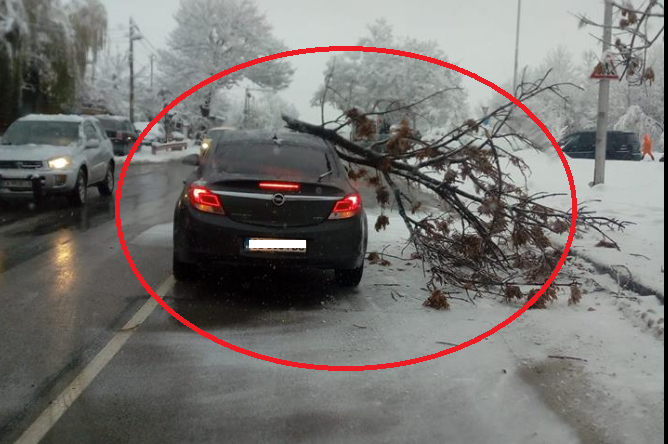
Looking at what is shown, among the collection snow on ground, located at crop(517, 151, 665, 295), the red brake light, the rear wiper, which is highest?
the rear wiper

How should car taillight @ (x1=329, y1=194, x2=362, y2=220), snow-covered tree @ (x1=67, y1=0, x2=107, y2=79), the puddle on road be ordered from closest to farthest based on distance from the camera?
car taillight @ (x1=329, y1=194, x2=362, y2=220) < the puddle on road < snow-covered tree @ (x1=67, y1=0, x2=107, y2=79)

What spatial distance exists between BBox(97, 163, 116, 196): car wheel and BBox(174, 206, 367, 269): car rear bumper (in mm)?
10244

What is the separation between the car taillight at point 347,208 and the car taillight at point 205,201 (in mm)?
983

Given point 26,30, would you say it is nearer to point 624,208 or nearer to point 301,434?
point 624,208

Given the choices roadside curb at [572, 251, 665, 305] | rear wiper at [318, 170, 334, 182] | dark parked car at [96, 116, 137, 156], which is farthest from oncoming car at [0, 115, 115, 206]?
dark parked car at [96, 116, 137, 156]

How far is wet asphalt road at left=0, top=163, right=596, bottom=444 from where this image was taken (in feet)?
12.7

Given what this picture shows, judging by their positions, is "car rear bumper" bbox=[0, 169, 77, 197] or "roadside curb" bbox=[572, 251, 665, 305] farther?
"car rear bumper" bbox=[0, 169, 77, 197]

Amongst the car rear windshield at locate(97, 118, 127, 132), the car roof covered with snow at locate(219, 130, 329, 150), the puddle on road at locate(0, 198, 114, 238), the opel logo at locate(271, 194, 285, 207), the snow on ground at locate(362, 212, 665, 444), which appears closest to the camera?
the snow on ground at locate(362, 212, 665, 444)

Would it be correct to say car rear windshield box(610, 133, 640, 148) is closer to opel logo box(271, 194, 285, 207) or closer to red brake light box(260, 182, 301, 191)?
red brake light box(260, 182, 301, 191)

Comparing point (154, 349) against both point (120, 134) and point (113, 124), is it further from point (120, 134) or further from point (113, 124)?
point (113, 124)

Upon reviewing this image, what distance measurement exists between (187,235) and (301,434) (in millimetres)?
2867

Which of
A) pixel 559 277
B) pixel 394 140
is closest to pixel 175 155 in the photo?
pixel 394 140

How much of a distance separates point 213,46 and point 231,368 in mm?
7853

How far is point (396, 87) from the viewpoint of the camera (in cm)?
697
